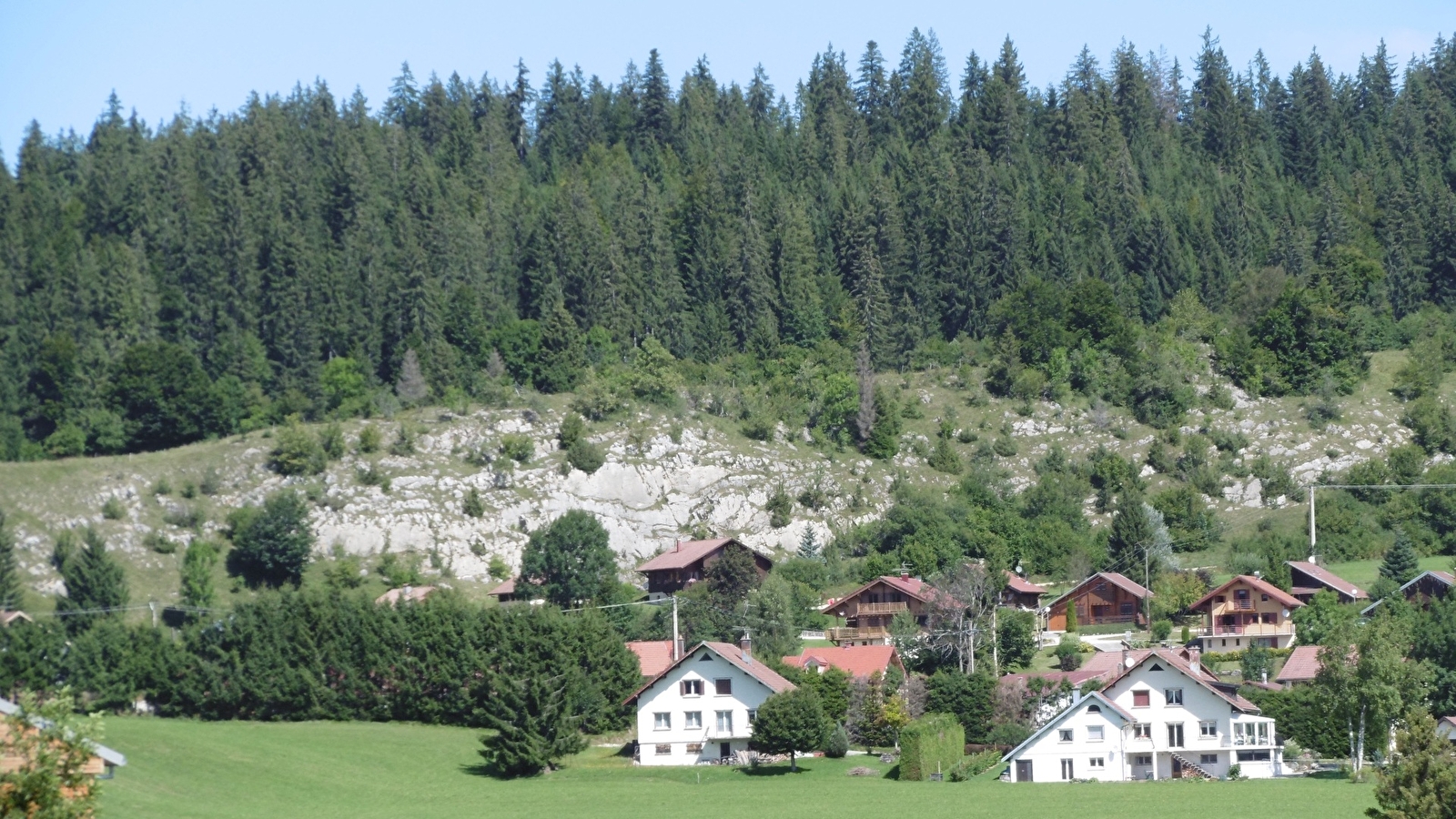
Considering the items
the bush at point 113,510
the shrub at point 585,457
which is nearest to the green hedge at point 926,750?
the shrub at point 585,457

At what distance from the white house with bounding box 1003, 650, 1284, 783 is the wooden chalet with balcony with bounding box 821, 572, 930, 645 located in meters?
22.5

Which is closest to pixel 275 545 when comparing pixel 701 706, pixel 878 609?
pixel 878 609

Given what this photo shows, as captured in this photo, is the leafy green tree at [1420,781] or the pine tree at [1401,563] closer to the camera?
the leafy green tree at [1420,781]

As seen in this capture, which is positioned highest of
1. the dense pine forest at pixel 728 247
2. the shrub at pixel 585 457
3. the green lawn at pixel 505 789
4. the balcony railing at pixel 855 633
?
the dense pine forest at pixel 728 247

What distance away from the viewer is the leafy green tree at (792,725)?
62469 millimetres

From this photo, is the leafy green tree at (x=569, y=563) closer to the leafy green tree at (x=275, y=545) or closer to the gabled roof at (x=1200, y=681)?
the leafy green tree at (x=275, y=545)

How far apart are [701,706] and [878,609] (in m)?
22.8

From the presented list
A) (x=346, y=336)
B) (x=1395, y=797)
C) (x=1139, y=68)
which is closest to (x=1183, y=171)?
(x=1139, y=68)

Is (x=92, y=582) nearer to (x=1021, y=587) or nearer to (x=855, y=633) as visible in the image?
(x=855, y=633)

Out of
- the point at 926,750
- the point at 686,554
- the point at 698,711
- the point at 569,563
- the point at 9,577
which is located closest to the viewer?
the point at 926,750

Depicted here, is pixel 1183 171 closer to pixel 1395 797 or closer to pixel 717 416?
pixel 717 416

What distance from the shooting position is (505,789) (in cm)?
5844

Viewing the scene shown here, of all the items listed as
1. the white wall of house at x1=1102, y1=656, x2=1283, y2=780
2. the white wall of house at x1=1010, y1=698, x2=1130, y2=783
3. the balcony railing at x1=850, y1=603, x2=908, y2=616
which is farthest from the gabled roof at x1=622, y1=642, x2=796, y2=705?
the balcony railing at x1=850, y1=603, x2=908, y2=616

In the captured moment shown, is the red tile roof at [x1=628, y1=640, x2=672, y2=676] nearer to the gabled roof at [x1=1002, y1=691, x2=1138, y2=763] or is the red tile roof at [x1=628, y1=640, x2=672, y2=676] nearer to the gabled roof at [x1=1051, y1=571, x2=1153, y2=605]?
the gabled roof at [x1=1002, y1=691, x2=1138, y2=763]
